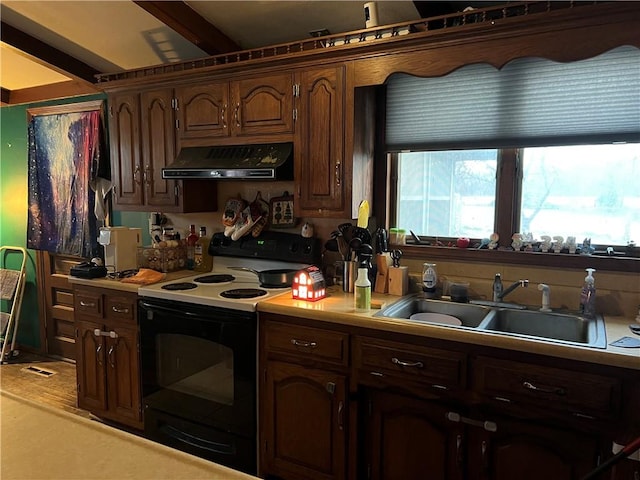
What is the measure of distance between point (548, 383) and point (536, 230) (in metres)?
0.91

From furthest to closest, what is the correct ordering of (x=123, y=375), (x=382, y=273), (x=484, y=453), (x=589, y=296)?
(x=123, y=375)
(x=382, y=273)
(x=589, y=296)
(x=484, y=453)

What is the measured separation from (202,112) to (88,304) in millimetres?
1389

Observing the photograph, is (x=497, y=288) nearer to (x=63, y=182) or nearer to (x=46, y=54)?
(x=46, y=54)

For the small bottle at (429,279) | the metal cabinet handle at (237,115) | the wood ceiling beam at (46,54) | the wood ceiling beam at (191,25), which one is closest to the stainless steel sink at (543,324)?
the small bottle at (429,279)

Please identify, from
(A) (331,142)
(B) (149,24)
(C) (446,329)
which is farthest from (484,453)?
(B) (149,24)

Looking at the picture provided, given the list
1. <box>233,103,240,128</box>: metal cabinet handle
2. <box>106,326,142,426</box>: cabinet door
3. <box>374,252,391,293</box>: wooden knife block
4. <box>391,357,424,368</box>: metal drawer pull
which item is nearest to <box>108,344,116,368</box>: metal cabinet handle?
<box>106,326,142,426</box>: cabinet door

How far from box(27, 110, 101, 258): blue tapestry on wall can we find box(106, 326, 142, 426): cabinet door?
1.28 m

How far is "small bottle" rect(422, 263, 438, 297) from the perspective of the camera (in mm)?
Result: 2430

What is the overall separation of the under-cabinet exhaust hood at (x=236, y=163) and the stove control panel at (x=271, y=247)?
442 millimetres

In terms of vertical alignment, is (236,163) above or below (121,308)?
above

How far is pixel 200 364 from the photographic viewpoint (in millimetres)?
2455

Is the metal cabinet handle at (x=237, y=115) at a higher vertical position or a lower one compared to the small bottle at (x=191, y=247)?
higher

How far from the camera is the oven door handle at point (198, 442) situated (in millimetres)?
2375

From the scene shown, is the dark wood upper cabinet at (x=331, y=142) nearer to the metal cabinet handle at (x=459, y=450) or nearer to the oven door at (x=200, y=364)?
the oven door at (x=200, y=364)
